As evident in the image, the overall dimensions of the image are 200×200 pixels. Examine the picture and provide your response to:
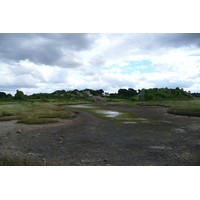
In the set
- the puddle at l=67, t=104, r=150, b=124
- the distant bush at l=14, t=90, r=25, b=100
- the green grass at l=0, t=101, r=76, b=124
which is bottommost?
the puddle at l=67, t=104, r=150, b=124

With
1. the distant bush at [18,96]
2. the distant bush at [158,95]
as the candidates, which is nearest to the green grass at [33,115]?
the distant bush at [18,96]

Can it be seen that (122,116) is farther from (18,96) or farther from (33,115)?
(18,96)

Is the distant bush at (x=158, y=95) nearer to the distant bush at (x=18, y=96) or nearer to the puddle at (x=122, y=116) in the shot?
the puddle at (x=122, y=116)

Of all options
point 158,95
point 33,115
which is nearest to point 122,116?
point 33,115

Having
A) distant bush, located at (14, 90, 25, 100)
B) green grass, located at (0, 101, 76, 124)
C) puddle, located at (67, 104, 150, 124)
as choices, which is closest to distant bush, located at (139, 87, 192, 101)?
puddle, located at (67, 104, 150, 124)

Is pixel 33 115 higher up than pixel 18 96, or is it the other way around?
pixel 18 96

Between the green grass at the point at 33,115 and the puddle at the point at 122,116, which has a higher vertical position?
the green grass at the point at 33,115

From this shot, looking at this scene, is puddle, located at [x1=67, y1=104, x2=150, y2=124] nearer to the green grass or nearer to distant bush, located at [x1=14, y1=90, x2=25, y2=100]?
the green grass

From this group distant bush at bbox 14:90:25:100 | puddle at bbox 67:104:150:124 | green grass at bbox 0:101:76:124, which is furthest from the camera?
distant bush at bbox 14:90:25:100

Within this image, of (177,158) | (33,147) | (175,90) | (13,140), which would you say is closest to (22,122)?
(13,140)

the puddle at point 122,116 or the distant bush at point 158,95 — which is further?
the distant bush at point 158,95

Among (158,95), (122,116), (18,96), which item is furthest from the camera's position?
(158,95)

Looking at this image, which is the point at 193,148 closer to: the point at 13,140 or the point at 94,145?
the point at 94,145

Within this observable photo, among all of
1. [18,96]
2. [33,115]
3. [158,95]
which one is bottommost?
[33,115]
